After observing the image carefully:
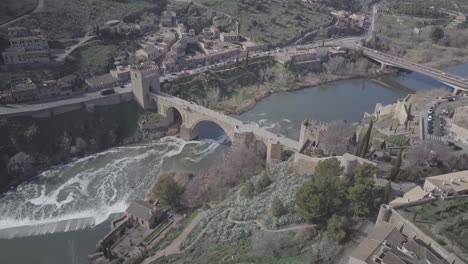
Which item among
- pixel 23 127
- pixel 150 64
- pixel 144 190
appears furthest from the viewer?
pixel 150 64

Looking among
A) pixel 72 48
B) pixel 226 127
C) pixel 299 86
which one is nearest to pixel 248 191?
pixel 226 127

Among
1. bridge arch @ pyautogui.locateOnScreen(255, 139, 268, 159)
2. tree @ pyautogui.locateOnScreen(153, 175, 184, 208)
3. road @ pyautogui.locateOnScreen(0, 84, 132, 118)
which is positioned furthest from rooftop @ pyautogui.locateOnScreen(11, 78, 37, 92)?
bridge arch @ pyautogui.locateOnScreen(255, 139, 268, 159)

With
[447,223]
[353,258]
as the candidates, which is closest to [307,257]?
[353,258]

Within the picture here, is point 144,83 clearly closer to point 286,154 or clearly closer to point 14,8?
point 286,154

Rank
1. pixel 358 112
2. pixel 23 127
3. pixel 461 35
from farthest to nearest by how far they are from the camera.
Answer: pixel 461 35 < pixel 358 112 < pixel 23 127

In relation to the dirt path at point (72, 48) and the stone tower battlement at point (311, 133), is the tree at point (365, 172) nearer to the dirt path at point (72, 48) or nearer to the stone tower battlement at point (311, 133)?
the stone tower battlement at point (311, 133)

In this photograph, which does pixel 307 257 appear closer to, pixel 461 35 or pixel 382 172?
pixel 382 172

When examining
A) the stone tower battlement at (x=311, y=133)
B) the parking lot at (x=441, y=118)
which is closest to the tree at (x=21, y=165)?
the stone tower battlement at (x=311, y=133)

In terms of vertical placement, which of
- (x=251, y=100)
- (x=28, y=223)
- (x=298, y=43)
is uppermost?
(x=298, y=43)
